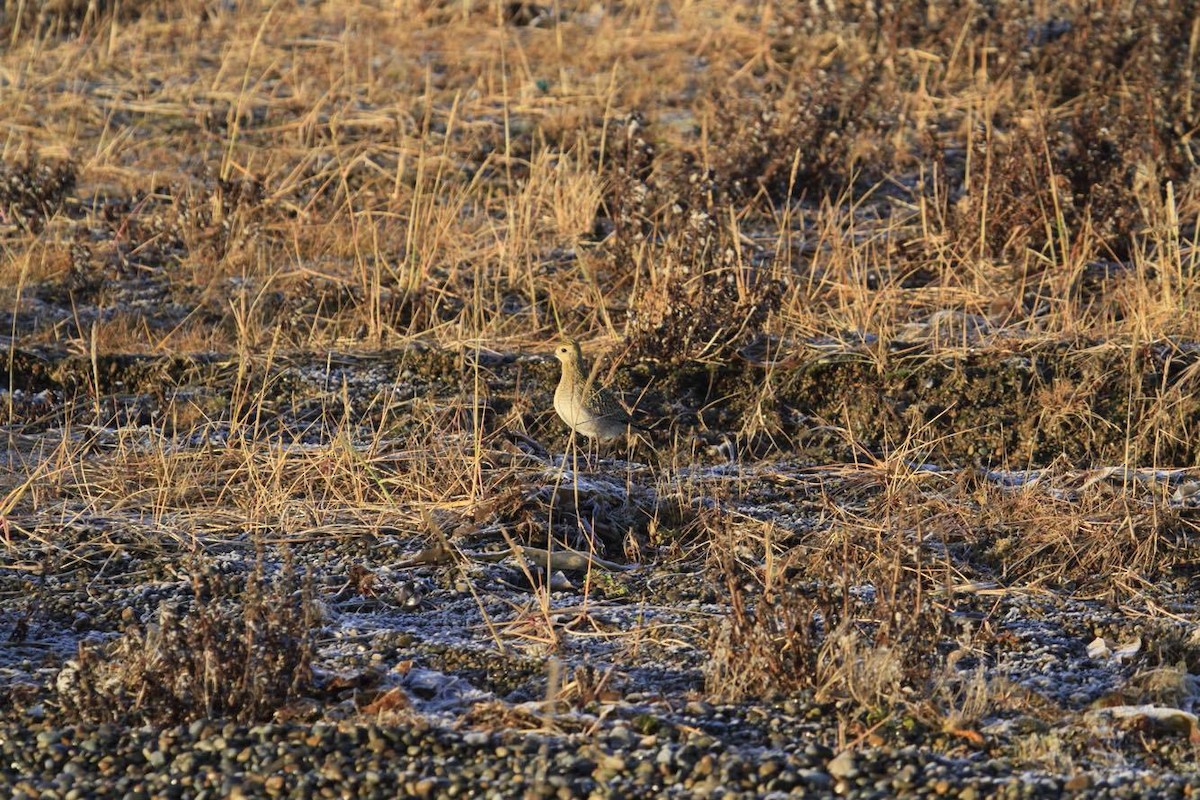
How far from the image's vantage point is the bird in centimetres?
603

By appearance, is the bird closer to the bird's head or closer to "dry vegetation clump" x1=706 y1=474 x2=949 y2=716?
the bird's head

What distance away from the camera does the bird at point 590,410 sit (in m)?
6.03

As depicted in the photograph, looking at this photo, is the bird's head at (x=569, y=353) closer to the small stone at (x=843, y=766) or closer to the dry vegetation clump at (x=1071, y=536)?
the dry vegetation clump at (x=1071, y=536)

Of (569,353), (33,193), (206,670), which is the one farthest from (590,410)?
(33,193)

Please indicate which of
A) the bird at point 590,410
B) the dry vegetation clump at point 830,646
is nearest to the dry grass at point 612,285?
the dry vegetation clump at point 830,646

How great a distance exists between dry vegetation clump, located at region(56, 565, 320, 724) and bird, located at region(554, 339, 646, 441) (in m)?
1.85

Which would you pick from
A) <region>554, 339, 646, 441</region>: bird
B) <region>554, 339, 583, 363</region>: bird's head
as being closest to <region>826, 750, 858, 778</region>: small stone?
<region>554, 339, 646, 441</region>: bird

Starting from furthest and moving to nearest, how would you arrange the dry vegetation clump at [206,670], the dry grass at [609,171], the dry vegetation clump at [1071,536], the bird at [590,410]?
the dry grass at [609,171]
the bird at [590,410]
the dry vegetation clump at [1071,536]
the dry vegetation clump at [206,670]

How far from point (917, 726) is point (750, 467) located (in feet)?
6.88

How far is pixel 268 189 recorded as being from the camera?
870 cm

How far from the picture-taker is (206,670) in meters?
4.27

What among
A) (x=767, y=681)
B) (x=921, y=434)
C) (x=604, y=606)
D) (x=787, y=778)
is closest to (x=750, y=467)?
(x=921, y=434)

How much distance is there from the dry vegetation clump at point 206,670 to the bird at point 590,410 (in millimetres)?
1854

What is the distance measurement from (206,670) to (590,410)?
84.9 inches
